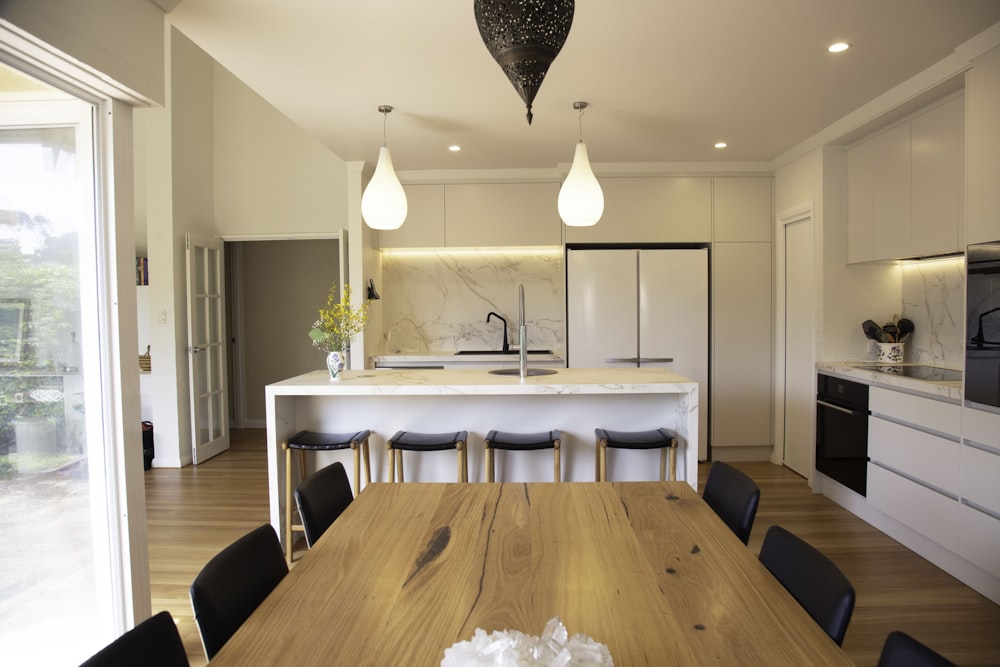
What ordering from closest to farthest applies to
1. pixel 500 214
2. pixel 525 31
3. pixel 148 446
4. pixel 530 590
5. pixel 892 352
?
1. pixel 530 590
2. pixel 525 31
3. pixel 892 352
4. pixel 148 446
5. pixel 500 214

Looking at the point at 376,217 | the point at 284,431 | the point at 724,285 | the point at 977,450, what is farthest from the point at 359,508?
the point at 724,285

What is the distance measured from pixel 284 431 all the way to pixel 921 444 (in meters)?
3.35

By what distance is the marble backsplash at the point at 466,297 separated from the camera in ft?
17.3

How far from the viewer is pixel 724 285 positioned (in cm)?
472

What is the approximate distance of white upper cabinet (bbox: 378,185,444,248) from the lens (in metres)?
4.96

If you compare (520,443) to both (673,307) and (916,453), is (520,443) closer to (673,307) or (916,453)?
(916,453)

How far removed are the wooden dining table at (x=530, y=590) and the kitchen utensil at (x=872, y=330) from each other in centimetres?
298

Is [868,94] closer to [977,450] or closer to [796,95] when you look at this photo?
[796,95]

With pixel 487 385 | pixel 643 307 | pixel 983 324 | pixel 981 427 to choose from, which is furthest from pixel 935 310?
pixel 487 385

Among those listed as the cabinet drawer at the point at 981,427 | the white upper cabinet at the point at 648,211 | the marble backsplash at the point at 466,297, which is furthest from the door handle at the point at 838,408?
the marble backsplash at the point at 466,297

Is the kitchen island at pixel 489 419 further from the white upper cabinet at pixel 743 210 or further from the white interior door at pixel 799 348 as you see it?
the white upper cabinet at pixel 743 210

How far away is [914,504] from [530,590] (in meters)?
2.81

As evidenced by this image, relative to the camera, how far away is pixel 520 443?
287cm

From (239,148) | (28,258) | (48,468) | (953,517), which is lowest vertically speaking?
(953,517)
